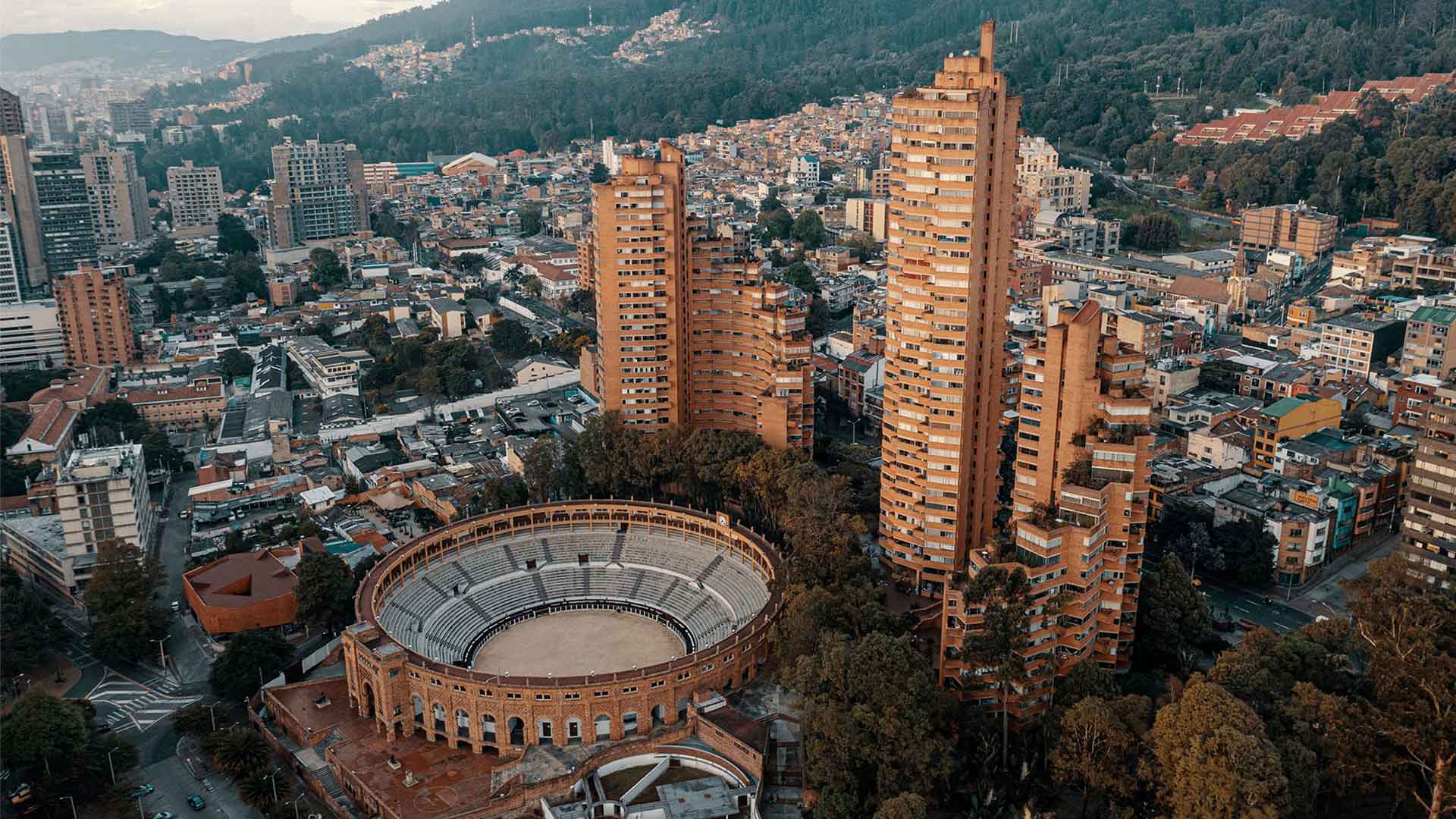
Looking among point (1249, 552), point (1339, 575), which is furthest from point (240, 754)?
point (1339, 575)

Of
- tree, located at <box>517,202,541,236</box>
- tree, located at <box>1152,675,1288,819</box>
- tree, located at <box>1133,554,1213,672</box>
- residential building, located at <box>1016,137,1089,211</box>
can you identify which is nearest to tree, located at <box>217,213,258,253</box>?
tree, located at <box>517,202,541,236</box>

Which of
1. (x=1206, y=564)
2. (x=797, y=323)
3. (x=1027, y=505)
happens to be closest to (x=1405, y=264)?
(x=1206, y=564)

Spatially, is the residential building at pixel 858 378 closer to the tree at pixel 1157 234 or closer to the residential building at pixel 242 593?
the residential building at pixel 242 593

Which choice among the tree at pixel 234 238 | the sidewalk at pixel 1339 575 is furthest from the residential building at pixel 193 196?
the sidewalk at pixel 1339 575

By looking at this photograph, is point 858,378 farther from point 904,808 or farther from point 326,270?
point 326,270

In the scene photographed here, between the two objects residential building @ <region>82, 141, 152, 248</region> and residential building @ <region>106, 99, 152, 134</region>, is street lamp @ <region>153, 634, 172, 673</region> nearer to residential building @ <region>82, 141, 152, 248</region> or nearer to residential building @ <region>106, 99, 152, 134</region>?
residential building @ <region>82, 141, 152, 248</region>
